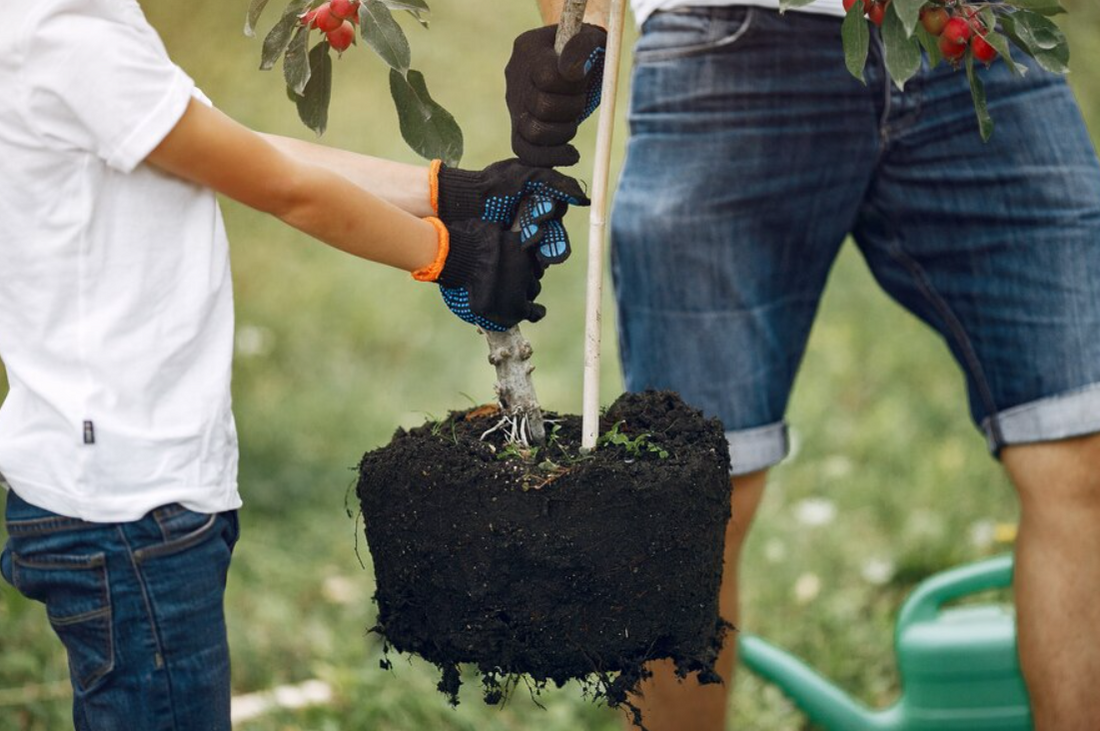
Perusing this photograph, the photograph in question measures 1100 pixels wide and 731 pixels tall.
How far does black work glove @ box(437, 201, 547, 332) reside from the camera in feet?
5.11

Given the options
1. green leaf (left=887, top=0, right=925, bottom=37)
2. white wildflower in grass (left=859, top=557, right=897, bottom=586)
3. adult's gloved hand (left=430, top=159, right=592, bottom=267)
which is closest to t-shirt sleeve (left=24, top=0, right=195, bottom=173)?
adult's gloved hand (left=430, top=159, right=592, bottom=267)

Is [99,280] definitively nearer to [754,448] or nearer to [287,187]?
[287,187]

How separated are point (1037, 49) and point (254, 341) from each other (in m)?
3.02

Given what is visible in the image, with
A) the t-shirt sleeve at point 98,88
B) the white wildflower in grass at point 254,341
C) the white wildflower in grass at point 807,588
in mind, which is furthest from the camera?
the white wildflower in grass at point 254,341

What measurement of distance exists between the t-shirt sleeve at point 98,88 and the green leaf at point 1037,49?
2.81ft

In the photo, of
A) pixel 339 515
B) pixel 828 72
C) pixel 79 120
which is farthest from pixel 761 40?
pixel 339 515

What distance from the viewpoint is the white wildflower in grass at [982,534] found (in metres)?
3.14

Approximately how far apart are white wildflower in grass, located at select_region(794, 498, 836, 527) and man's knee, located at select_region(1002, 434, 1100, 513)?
1326 millimetres

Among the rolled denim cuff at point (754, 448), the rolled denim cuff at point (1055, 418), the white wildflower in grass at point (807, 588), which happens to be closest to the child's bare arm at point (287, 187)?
the rolled denim cuff at point (754, 448)

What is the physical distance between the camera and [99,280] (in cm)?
140

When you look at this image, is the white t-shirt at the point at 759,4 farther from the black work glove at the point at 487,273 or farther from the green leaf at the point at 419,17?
the black work glove at the point at 487,273

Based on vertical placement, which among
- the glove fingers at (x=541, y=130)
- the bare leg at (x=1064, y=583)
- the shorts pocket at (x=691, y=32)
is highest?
the shorts pocket at (x=691, y=32)

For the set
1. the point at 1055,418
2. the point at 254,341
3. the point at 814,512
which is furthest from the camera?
the point at 254,341

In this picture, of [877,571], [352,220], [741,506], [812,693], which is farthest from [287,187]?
[877,571]
